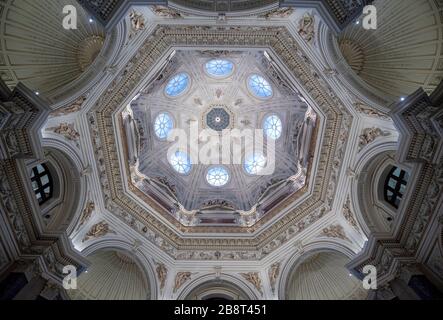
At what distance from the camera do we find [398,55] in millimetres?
11227

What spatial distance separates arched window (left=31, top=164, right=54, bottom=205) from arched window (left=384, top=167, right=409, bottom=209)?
12.1 meters

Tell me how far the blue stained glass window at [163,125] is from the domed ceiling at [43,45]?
6972 millimetres

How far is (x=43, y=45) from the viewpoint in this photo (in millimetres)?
11023

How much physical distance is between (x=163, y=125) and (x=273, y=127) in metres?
6.24

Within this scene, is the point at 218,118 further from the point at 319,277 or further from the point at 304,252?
the point at 319,277

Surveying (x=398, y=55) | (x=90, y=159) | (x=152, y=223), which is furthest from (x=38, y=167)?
(x=398, y=55)

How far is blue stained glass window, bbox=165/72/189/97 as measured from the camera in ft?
58.3

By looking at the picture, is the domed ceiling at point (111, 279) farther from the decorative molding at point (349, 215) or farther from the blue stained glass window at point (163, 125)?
the decorative molding at point (349, 215)

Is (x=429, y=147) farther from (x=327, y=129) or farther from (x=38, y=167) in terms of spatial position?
(x=38, y=167)

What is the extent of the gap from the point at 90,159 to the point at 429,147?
11219 mm

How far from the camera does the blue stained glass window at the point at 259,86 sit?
707 inches

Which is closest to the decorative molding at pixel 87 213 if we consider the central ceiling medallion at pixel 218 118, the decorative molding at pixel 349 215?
the central ceiling medallion at pixel 218 118

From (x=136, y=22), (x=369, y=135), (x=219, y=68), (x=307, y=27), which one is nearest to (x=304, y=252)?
(x=369, y=135)

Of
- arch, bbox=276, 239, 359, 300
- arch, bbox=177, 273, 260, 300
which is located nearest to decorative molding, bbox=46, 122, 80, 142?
arch, bbox=177, 273, 260, 300
